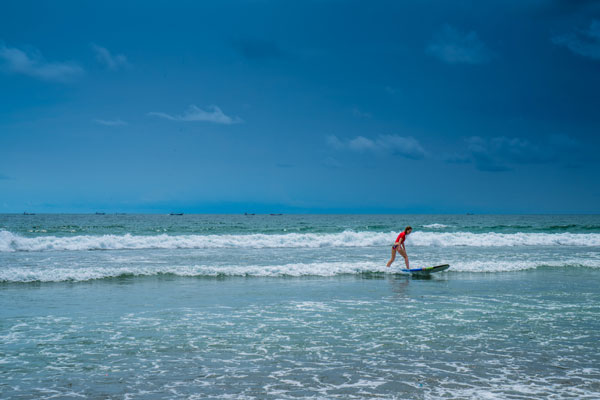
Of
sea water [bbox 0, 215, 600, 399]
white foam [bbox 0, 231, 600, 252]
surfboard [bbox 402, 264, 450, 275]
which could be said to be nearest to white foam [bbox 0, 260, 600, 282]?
sea water [bbox 0, 215, 600, 399]

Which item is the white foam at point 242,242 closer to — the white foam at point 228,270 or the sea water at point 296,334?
the white foam at point 228,270

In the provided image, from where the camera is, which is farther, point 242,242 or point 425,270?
point 242,242

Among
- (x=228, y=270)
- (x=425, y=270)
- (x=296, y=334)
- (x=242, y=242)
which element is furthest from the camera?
(x=242, y=242)

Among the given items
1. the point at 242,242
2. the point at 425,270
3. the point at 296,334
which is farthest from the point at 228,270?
the point at 242,242

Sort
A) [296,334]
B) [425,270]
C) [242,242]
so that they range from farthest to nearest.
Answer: [242,242] → [425,270] → [296,334]

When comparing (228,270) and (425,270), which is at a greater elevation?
(425,270)

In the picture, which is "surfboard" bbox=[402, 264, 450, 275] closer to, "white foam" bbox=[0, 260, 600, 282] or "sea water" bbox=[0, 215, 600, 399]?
"white foam" bbox=[0, 260, 600, 282]

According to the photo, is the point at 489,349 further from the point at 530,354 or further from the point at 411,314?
the point at 411,314

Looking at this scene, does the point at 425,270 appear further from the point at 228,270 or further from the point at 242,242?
the point at 242,242

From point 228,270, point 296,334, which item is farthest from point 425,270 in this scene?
point 296,334

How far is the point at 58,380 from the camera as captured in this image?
6.81 m

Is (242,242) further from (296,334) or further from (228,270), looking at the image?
(296,334)

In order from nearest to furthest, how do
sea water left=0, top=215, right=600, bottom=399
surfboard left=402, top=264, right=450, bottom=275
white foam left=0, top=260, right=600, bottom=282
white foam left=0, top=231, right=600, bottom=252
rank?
sea water left=0, top=215, right=600, bottom=399
white foam left=0, top=260, right=600, bottom=282
surfboard left=402, top=264, right=450, bottom=275
white foam left=0, top=231, right=600, bottom=252

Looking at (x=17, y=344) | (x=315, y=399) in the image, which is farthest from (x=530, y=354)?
(x=17, y=344)
